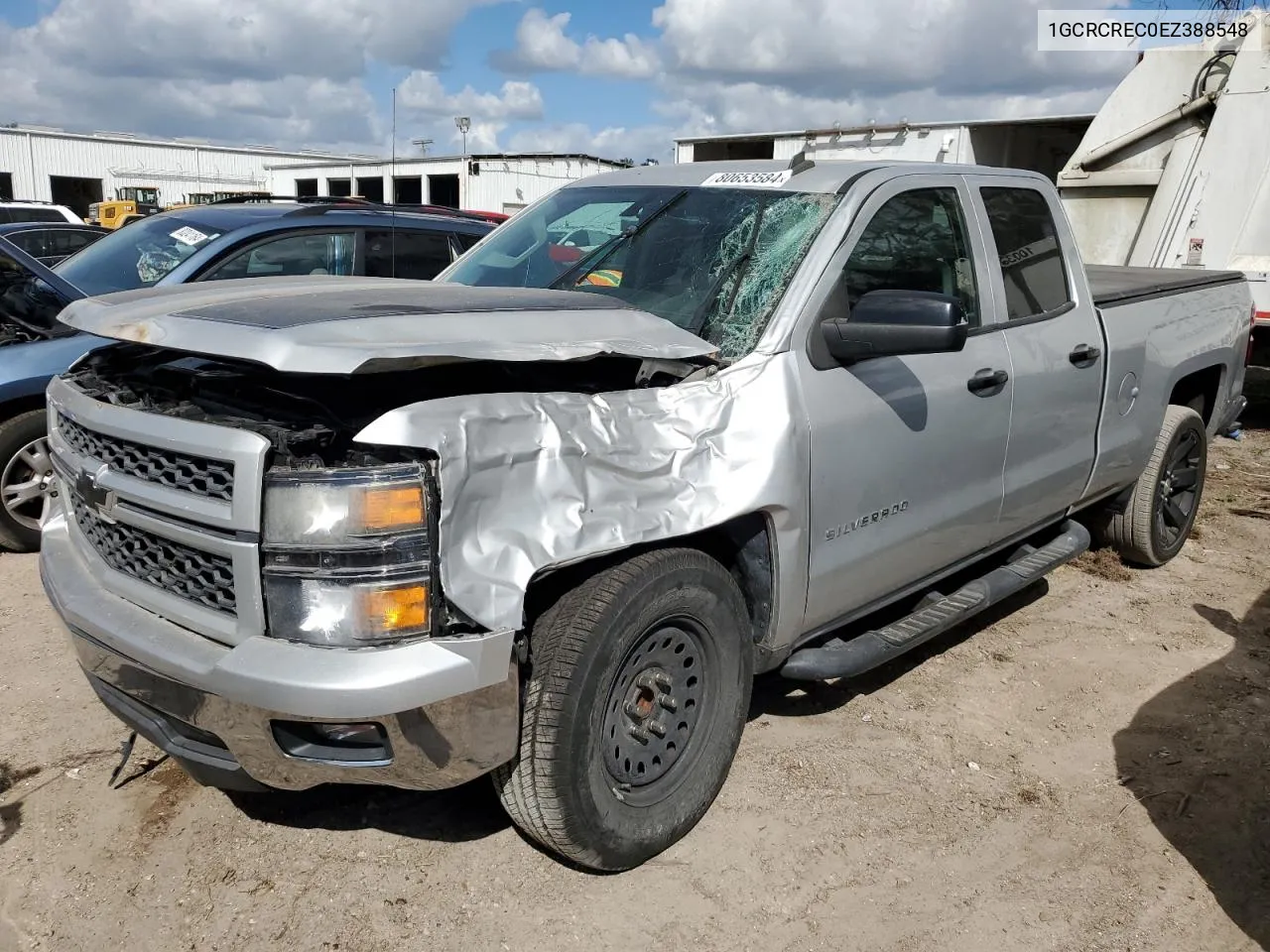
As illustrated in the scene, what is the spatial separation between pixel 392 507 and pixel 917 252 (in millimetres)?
2258

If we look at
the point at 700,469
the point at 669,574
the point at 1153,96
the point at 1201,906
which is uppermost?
the point at 1153,96

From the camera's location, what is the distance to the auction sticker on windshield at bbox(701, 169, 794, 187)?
363 cm

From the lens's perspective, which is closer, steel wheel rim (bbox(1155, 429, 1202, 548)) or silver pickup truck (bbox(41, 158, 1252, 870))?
silver pickup truck (bbox(41, 158, 1252, 870))

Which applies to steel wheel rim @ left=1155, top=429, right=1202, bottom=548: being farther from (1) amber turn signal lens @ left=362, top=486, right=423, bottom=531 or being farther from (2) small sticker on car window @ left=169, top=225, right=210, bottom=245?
(2) small sticker on car window @ left=169, top=225, right=210, bottom=245

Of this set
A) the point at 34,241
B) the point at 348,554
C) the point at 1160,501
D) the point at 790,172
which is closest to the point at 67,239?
the point at 34,241

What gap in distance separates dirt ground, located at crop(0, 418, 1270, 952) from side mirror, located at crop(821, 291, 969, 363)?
1.43 meters

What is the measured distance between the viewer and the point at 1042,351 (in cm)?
405

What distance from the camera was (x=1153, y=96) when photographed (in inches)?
367

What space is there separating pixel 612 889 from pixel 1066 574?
3664mm

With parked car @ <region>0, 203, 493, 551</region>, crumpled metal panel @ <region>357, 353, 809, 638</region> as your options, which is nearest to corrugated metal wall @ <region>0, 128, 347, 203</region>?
parked car @ <region>0, 203, 493, 551</region>

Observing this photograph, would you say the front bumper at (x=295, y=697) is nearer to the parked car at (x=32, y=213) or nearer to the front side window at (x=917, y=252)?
the front side window at (x=917, y=252)

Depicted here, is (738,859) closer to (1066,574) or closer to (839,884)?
(839,884)

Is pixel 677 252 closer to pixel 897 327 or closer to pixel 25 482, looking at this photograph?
pixel 897 327

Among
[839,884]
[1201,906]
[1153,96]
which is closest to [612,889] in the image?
[839,884]
